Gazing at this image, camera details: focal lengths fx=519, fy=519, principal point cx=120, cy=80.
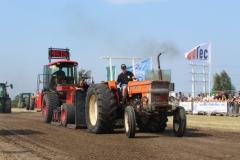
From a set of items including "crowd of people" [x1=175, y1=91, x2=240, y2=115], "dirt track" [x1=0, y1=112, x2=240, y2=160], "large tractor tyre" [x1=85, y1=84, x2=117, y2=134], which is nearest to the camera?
"dirt track" [x1=0, y1=112, x2=240, y2=160]

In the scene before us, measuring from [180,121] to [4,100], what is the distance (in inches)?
1072

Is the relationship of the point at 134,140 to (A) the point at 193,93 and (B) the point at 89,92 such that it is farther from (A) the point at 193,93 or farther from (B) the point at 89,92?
(A) the point at 193,93

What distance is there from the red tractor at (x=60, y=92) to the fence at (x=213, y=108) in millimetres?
10768

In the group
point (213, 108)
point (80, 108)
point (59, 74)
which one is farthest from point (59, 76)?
point (213, 108)

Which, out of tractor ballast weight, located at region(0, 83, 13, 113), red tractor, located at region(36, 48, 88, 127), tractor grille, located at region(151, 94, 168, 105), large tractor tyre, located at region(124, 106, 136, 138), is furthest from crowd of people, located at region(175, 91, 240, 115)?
large tractor tyre, located at region(124, 106, 136, 138)

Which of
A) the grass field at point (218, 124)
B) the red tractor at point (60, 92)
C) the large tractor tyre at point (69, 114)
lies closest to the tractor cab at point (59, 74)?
the red tractor at point (60, 92)

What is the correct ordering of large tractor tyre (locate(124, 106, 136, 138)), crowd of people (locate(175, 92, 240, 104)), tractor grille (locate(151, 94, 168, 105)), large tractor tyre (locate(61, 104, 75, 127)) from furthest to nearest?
crowd of people (locate(175, 92, 240, 104))
large tractor tyre (locate(61, 104, 75, 127))
tractor grille (locate(151, 94, 168, 105))
large tractor tyre (locate(124, 106, 136, 138))

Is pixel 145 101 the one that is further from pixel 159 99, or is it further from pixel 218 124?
pixel 218 124

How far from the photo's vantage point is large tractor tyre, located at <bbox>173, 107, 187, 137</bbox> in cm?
1366

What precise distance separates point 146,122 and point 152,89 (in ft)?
6.37

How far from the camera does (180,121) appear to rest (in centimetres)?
1373

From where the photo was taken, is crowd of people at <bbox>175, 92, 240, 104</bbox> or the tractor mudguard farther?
crowd of people at <bbox>175, 92, 240, 104</bbox>

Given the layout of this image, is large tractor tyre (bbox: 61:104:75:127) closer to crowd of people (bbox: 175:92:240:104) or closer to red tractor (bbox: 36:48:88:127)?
red tractor (bbox: 36:48:88:127)

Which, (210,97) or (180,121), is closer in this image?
(180,121)
